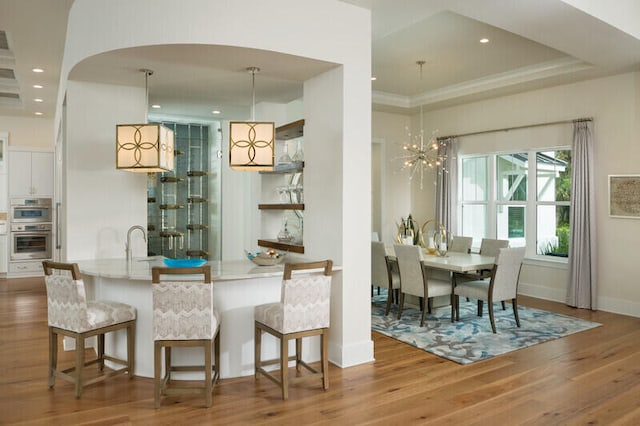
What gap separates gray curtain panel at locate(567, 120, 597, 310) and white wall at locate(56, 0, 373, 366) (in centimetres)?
347

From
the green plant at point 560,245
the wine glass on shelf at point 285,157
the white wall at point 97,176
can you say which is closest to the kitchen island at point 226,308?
the white wall at point 97,176

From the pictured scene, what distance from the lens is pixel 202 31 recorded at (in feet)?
10.9

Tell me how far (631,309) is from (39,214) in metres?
9.40

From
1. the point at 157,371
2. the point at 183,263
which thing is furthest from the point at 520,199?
the point at 157,371

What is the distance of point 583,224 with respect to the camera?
5992 mm

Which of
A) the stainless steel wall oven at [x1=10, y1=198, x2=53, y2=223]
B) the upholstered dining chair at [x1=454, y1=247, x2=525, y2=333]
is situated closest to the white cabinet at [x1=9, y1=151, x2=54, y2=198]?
the stainless steel wall oven at [x1=10, y1=198, x2=53, y2=223]

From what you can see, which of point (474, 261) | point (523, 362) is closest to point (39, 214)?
point (474, 261)

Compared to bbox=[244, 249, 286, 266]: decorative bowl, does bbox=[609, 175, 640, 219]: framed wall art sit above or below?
above

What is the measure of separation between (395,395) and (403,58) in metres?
4.07

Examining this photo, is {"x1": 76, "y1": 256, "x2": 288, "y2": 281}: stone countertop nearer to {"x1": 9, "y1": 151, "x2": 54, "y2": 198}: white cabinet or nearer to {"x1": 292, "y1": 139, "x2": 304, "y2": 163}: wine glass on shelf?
{"x1": 292, "y1": 139, "x2": 304, "y2": 163}: wine glass on shelf

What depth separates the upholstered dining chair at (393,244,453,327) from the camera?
16.6 feet

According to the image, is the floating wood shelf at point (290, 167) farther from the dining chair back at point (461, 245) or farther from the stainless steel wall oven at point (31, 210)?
the stainless steel wall oven at point (31, 210)

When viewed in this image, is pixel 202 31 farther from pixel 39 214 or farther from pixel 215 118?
pixel 39 214

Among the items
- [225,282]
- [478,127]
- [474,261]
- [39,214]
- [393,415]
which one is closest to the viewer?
[393,415]
